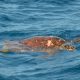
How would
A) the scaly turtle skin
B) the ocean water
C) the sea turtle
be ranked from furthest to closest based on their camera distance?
the scaly turtle skin → the sea turtle → the ocean water

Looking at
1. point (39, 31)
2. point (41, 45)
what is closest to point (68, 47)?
point (41, 45)

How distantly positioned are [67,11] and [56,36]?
3941 millimetres

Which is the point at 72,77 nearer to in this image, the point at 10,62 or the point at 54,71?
the point at 54,71

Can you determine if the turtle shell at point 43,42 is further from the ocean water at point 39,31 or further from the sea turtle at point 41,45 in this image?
the ocean water at point 39,31

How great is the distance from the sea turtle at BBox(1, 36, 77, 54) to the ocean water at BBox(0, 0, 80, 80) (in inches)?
11.3

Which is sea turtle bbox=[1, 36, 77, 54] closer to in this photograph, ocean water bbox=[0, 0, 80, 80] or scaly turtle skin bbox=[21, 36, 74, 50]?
scaly turtle skin bbox=[21, 36, 74, 50]

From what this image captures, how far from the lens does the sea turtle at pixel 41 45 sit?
12.0m

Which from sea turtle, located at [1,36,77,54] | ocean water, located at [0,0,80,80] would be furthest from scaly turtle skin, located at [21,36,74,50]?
ocean water, located at [0,0,80,80]

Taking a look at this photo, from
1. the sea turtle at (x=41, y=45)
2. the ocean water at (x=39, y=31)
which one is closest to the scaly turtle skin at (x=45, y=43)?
the sea turtle at (x=41, y=45)

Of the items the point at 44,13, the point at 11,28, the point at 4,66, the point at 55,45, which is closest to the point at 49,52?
the point at 55,45

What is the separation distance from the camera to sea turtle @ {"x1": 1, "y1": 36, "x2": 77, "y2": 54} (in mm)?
12016

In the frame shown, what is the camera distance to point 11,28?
14.6m

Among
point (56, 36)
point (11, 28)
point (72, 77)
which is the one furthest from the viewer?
point (11, 28)

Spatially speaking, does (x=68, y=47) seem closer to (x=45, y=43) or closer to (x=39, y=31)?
(x=45, y=43)
